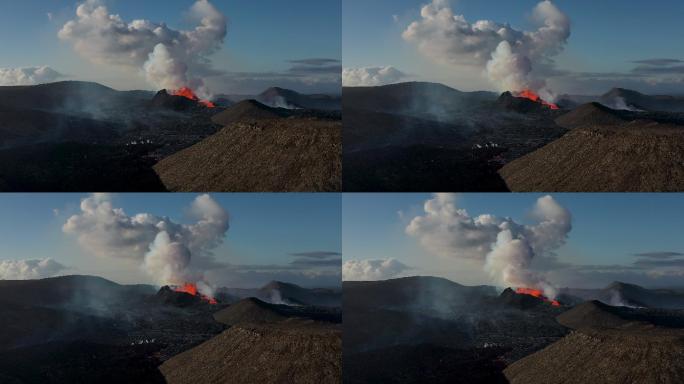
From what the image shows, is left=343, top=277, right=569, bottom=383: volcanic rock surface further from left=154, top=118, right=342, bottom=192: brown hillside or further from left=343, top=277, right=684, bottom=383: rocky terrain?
left=154, top=118, right=342, bottom=192: brown hillside

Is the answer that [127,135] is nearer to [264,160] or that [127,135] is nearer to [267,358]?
[264,160]

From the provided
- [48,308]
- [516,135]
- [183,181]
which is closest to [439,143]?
[516,135]

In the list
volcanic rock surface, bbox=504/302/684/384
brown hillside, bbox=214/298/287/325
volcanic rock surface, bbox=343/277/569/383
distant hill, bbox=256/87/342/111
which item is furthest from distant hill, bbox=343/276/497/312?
distant hill, bbox=256/87/342/111

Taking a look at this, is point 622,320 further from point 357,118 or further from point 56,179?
point 56,179

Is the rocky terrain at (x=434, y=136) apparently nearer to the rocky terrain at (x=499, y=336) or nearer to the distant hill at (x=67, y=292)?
the rocky terrain at (x=499, y=336)

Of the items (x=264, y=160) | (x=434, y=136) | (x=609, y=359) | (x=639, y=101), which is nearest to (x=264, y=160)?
(x=264, y=160)
